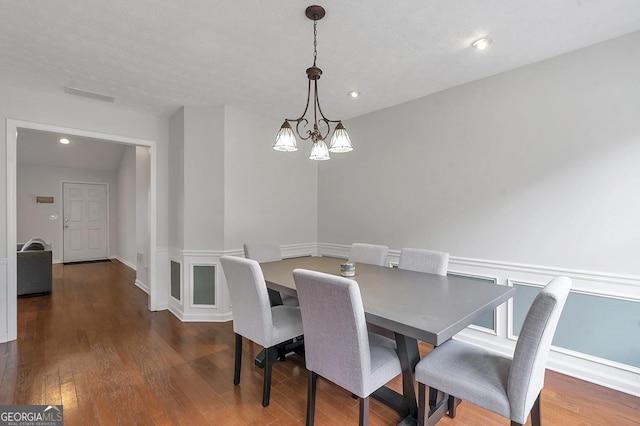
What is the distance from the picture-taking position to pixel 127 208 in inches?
271

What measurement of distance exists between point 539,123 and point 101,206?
897 cm

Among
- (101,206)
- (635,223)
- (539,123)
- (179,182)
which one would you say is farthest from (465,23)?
(101,206)

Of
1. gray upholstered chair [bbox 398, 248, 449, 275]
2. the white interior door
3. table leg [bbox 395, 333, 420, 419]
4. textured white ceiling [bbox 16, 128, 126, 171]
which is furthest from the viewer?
the white interior door

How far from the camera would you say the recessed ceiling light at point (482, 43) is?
2.16m

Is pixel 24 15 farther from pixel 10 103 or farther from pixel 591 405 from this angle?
pixel 591 405

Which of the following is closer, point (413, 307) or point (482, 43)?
point (413, 307)

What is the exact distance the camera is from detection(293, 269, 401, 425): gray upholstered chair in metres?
1.42

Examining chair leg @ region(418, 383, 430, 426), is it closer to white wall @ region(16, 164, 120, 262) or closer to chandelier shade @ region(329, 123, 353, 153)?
chandelier shade @ region(329, 123, 353, 153)

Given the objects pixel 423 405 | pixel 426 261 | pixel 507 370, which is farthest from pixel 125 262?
pixel 507 370

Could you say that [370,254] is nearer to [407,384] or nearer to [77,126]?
[407,384]

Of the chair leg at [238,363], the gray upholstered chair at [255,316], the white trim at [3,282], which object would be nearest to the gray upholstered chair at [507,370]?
the gray upholstered chair at [255,316]

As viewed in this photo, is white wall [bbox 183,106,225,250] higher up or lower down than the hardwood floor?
higher up

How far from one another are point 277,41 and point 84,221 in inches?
301
